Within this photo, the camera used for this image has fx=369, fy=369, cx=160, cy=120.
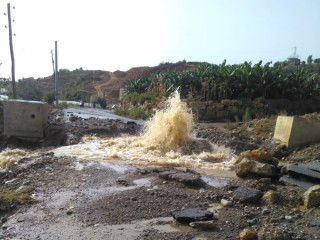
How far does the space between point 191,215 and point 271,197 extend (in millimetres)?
1720

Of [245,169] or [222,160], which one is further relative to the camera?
[222,160]

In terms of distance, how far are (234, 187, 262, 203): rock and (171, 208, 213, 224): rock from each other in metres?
0.92

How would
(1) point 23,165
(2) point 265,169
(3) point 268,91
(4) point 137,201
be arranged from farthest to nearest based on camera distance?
1. (3) point 268,91
2. (1) point 23,165
3. (2) point 265,169
4. (4) point 137,201

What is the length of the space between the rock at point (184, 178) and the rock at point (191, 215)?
68.0 inches

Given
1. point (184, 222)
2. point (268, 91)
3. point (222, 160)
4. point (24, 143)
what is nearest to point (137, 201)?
point (184, 222)

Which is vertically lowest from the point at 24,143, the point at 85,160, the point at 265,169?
the point at 24,143

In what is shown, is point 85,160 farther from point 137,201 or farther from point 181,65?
point 181,65

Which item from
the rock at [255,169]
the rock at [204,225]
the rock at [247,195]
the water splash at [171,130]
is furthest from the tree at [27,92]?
the rock at [204,225]

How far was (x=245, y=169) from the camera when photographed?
28.8 feet

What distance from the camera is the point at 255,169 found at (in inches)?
340

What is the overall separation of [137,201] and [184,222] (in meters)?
1.22

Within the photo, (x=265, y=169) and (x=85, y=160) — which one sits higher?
(x=265, y=169)

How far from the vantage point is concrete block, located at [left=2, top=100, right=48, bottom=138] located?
16.2 m

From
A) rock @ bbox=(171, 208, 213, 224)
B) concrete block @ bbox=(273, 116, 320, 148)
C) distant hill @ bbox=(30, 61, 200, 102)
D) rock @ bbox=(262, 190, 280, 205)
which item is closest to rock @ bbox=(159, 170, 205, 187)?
rock @ bbox=(262, 190, 280, 205)
